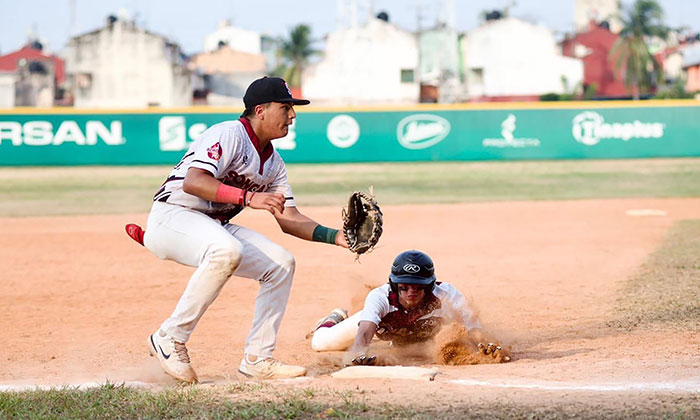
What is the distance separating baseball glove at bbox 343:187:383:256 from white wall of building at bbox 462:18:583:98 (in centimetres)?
5022

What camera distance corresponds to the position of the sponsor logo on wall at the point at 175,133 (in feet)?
91.3

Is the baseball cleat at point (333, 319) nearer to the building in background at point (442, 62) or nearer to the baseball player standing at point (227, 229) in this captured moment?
the baseball player standing at point (227, 229)

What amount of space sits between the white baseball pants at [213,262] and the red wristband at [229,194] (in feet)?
0.84

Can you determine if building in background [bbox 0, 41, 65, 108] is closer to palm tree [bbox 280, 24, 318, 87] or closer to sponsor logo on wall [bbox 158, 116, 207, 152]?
palm tree [bbox 280, 24, 318, 87]

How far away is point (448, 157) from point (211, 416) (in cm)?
2488

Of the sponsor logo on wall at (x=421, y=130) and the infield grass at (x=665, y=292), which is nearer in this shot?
the infield grass at (x=665, y=292)

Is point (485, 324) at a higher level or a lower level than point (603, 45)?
lower

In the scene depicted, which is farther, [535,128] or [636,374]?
[535,128]

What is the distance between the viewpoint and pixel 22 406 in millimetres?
4633

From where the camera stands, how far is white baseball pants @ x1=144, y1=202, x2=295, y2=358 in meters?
5.13

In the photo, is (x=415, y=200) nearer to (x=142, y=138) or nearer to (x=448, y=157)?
(x=448, y=157)

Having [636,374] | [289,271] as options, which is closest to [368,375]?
[289,271]

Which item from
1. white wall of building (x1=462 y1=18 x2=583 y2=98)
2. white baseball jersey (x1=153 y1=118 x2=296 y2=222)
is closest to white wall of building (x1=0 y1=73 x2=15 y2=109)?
white wall of building (x1=462 y1=18 x2=583 y2=98)

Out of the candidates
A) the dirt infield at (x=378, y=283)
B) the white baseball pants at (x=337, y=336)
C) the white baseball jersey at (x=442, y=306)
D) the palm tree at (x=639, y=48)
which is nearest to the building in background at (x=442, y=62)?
the palm tree at (x=639, y=48)
